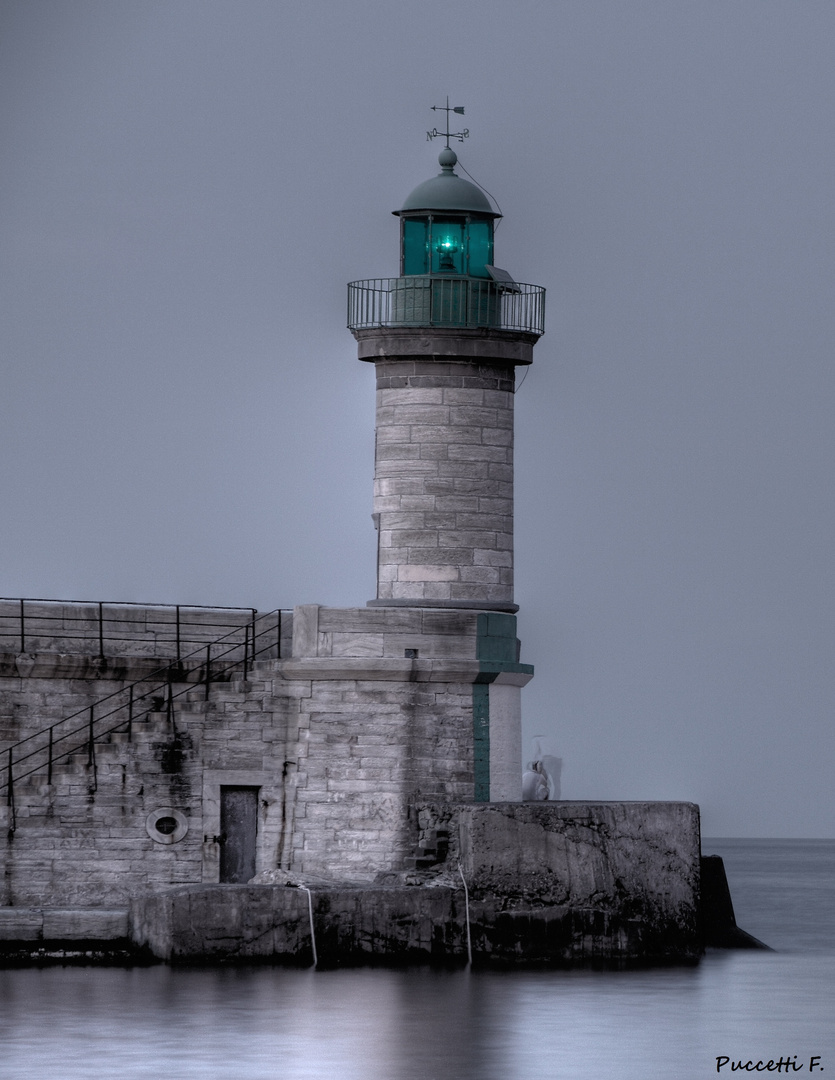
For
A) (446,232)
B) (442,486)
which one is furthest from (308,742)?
(446,232)

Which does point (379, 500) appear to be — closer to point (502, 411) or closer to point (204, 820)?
point (502, 411)

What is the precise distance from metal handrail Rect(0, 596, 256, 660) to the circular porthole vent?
1.52 meters

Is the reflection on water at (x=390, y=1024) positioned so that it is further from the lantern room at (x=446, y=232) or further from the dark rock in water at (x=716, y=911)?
the lantern room at (x=446, y=232)

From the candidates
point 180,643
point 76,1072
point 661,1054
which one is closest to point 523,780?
point 180,643

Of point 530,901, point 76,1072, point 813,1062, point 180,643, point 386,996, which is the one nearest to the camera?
point 76,1072

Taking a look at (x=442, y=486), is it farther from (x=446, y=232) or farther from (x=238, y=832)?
(x=238, y=832)

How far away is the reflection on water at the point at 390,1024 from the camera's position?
17594mm

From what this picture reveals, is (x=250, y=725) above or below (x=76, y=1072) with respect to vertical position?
above

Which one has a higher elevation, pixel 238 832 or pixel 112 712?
pixel 112 712

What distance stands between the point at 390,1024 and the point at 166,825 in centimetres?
394

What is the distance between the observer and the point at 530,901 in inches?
866

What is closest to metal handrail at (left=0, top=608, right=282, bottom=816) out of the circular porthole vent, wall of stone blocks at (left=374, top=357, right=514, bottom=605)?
the circular porthole vent

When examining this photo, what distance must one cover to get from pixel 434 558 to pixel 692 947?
410 centimetres

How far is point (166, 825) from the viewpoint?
72.9 feet
